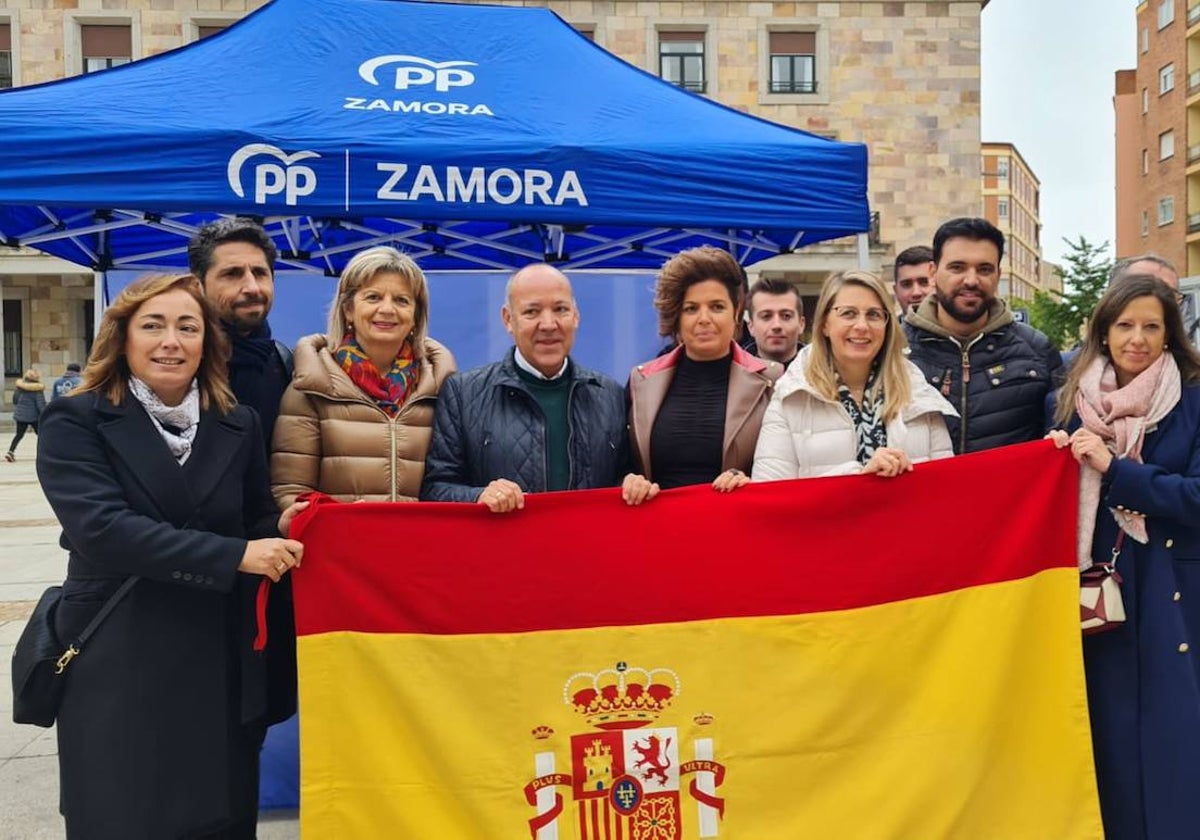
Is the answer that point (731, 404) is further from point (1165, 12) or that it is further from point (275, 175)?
point (1165, 12)

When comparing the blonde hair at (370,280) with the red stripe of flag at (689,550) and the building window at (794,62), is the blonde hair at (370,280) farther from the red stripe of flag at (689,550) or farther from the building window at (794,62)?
the building window at (794,62)

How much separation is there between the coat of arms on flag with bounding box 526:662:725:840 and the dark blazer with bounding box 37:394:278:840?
0.87m

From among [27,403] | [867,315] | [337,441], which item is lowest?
[337,441]

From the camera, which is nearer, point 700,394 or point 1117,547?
point 1117,547

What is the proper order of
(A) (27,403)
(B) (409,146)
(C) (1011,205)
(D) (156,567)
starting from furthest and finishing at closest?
(C) (1011,205), (A) (27,403), (B) (409,146), (D) (156,567)

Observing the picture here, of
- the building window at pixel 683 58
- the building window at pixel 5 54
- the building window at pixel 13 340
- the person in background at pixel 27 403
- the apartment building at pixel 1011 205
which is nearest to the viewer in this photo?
the person in background at pixel 27 403

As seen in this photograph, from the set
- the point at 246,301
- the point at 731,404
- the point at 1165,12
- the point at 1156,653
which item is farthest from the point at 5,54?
the point at 1165,12

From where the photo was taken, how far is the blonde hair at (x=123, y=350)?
2.31 m

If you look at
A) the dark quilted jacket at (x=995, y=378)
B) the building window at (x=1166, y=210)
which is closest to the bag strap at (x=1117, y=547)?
the dark quilted jacket at (x=995, y=378)

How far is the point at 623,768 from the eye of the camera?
2.60 metres

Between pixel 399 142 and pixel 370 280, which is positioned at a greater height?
pixel 399 142

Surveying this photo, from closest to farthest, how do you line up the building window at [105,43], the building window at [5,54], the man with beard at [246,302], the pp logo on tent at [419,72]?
the man with beard at [246,302] → the pp logo on tent at [419,72] → the building window at [105,43] → the building window at [5,54]

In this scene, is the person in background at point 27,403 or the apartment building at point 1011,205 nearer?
the person in background at point 27,403

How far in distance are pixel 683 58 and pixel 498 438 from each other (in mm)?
23985
